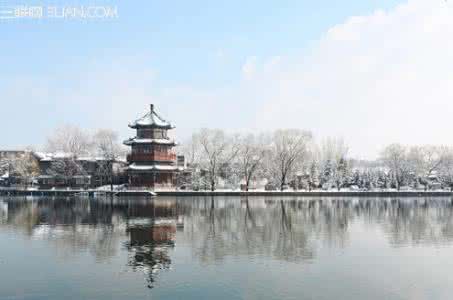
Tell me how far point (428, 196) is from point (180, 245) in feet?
179

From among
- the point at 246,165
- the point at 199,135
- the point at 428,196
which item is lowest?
the point at 428,196

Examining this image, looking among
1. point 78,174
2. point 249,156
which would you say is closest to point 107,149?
point 78,174

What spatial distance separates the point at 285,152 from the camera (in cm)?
7088

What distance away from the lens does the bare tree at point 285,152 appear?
70750 millimetres

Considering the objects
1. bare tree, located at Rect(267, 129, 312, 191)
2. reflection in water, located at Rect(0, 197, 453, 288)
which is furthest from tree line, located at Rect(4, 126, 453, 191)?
reflection in water, located at Rect(0, 197, 453, 288)

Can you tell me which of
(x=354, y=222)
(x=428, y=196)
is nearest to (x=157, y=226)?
(x=354, y=222)

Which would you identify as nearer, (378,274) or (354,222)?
(378,274)

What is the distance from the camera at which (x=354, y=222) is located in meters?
31.6

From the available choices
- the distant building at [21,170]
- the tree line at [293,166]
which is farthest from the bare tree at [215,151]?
the distant building at [21,170]

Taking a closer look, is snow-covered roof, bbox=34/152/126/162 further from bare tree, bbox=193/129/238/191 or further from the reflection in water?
the reflection in water

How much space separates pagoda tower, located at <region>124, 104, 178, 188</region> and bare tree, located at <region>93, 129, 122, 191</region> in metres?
7.34

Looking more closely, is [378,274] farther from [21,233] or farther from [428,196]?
[428,196]

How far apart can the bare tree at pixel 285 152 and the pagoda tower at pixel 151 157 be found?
1632 centimetres

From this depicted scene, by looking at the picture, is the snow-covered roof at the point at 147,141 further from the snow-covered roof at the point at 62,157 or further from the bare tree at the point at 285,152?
the bare tree at the point at 285,152
